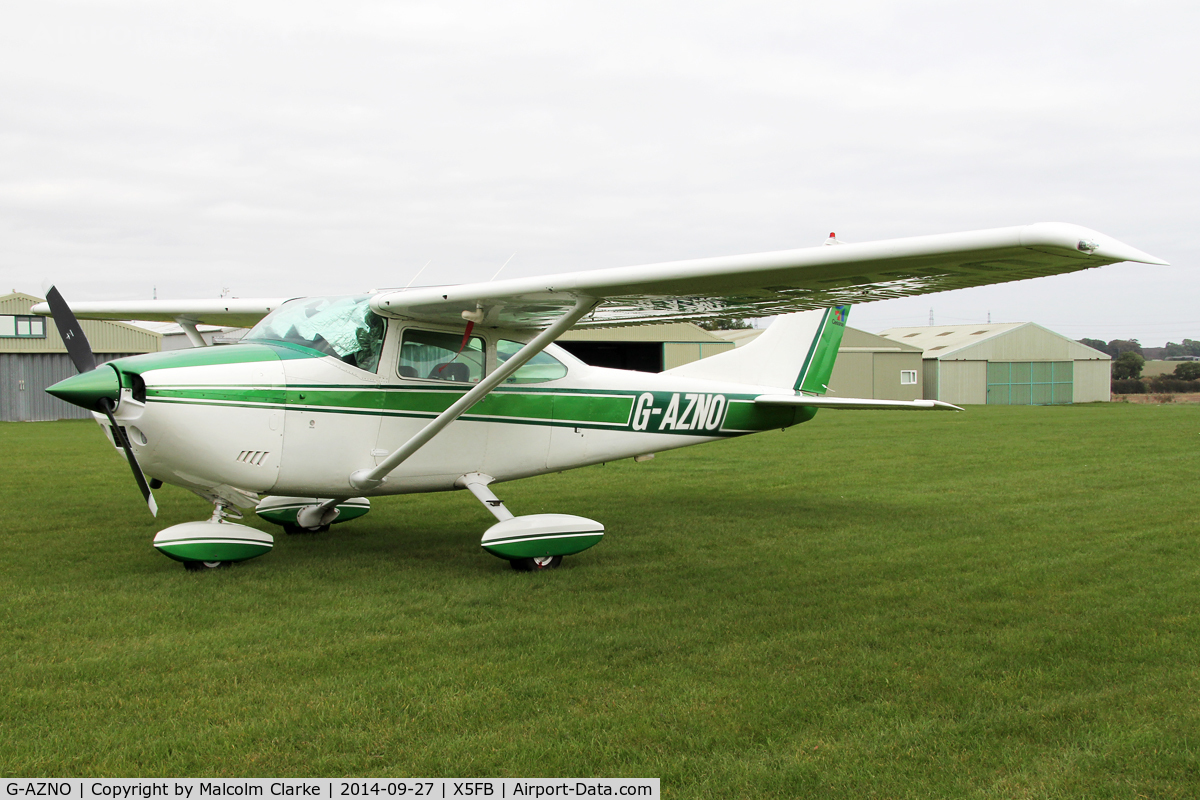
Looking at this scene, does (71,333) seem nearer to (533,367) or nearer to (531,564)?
(533,367)

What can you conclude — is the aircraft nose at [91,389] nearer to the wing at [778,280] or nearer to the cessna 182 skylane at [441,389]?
the cessna 182 skylane at [441,389]

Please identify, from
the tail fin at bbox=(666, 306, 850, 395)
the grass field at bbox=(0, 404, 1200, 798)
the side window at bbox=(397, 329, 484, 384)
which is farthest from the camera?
the tail fin at bbox=(666, 306, 850, 395)

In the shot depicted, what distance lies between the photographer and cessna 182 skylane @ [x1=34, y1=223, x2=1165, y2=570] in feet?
17.7

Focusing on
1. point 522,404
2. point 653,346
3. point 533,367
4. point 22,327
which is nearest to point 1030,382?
point 653,346

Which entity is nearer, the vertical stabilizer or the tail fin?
the tail fin

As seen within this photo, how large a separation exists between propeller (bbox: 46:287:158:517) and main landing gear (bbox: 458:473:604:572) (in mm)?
2392

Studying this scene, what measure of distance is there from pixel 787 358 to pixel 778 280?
14.7 ft

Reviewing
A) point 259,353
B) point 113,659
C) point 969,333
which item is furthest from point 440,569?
point 969,333

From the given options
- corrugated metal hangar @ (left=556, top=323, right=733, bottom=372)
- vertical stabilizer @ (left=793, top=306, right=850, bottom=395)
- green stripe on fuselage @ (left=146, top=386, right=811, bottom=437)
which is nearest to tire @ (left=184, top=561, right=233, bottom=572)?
green stripe on fuselage @ (left=146, top=386, right=811, bottom=437)

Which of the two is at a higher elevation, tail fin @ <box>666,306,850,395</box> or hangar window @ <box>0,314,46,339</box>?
hangar window @ <box>0,314,46,339</box>

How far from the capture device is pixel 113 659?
451 centimetres

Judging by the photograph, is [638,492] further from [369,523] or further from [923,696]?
[923,696]

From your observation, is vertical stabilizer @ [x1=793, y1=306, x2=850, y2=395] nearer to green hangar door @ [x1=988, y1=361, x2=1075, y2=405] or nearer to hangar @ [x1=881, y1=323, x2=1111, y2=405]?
hangar @ [x1=881, y1=323, x2=1111, y2=405]

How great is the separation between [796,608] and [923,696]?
1611mm
